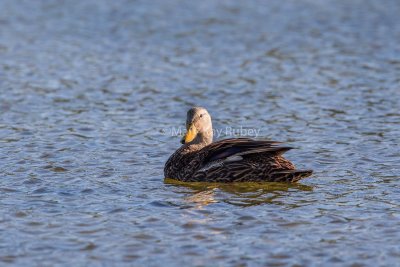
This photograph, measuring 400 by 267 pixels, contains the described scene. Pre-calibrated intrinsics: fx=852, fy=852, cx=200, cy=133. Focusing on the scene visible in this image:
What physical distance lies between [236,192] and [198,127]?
1.46m

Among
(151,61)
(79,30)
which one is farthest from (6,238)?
(79,30)

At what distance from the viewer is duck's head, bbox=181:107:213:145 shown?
11.6 meters

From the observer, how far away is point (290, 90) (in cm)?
1638

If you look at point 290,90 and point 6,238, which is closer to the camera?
point 6,238

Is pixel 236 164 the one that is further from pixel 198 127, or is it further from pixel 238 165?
pixel 198 127

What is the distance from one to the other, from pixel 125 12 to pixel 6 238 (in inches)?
669

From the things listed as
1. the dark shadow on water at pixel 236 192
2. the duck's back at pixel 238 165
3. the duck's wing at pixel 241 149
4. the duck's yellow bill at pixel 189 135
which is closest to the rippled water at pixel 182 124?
the dark shadow on water at pixel 236 192

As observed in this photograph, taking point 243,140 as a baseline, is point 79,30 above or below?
above

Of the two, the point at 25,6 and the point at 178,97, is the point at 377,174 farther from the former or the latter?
the point at 25,6

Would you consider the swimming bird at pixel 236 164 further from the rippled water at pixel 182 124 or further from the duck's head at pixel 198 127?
the duck's head at pixel 198 127

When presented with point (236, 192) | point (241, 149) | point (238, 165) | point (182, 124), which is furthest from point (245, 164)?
point (182, 124)

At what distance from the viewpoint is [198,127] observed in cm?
1173

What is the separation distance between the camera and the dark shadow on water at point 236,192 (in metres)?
10.1

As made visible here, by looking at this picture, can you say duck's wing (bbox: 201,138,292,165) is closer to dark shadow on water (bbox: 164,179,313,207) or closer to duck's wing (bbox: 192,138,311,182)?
duck's wing (bbox: 192,138,311,182)
